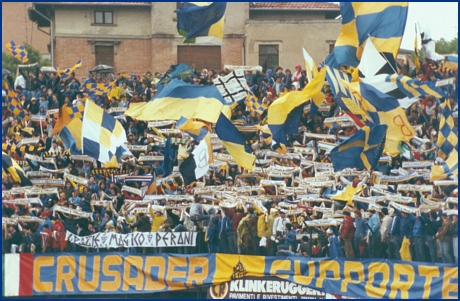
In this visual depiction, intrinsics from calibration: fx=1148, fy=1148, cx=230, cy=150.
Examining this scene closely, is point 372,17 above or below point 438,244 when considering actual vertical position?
above

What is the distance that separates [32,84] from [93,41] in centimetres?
1216

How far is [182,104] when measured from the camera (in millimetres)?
28328

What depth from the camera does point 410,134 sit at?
2450cm

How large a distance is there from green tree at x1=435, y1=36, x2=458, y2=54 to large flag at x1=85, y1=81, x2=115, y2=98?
2420cm

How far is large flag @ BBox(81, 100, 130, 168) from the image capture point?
26953 mm

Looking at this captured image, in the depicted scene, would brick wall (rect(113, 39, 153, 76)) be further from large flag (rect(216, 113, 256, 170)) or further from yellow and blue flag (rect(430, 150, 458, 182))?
yellow and blue flag (rect(430, 150, 458, 182))

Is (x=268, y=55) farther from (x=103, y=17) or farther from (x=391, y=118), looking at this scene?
(x=391, y=118)

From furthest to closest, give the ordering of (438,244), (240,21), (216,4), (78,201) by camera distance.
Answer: (240,21) → (216,4) → (78,201) → (438,244)

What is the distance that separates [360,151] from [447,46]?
3267 centimetres

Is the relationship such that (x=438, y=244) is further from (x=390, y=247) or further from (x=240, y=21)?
(x=240, y=21)

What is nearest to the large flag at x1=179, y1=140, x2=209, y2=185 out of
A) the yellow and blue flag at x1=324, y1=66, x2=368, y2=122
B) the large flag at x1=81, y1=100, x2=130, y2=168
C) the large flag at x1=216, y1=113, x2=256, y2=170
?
the large flag at x1=216, y1=113, x2=256, y2=170

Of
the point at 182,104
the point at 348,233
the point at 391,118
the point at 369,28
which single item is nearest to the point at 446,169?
the point at 391,118

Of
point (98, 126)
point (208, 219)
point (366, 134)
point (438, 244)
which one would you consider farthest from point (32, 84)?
point (438, 244)

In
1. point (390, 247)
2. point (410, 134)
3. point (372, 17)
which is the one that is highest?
point (372, 17)
